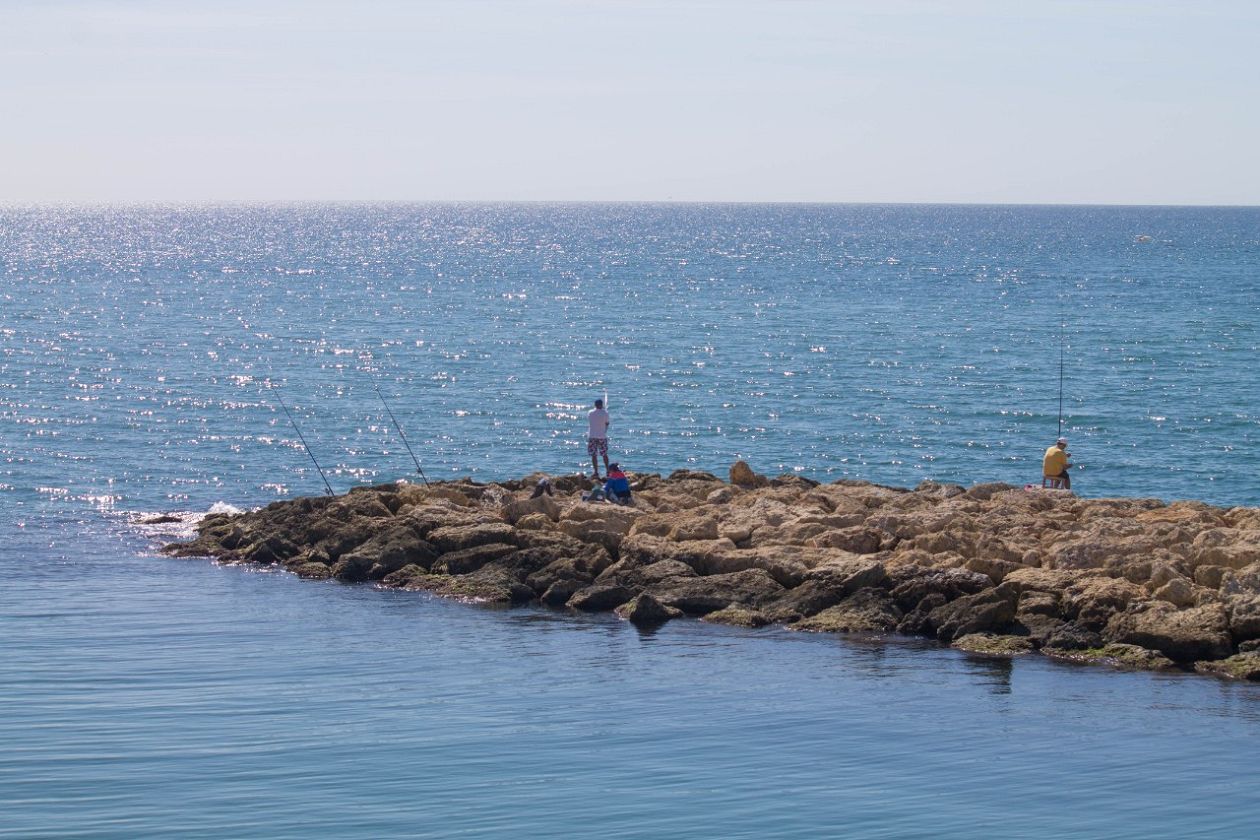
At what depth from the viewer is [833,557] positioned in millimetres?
18906

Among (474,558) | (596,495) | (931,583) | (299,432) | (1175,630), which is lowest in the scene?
(474,558)

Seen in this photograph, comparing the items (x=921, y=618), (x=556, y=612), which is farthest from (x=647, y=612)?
(x=921, y=618)

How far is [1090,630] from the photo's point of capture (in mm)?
16688

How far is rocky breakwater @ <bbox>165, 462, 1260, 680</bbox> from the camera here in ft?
54.6

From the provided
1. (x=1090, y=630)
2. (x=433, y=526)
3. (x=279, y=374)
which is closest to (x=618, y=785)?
(x=1090, y=630)

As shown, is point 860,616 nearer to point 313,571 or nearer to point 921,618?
point 921,618

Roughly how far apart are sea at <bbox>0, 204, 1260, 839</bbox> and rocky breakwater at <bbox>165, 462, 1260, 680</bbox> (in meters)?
0.62

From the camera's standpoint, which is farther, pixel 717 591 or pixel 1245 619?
pixel 717 591

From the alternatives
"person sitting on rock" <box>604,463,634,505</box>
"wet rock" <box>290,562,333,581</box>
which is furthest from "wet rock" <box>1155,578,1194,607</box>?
"wet rock" <box>290,562,333,581</box>

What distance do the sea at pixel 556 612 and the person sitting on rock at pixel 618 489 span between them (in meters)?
4.00

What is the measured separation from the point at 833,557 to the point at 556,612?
136 inches

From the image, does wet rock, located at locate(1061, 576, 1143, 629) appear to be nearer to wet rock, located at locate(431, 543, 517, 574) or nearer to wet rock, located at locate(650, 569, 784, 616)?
wet rock, located at locate(650, 569, 784, 616)

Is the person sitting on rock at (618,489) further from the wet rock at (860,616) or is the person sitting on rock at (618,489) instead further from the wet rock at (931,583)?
the wet rock at (931,583)

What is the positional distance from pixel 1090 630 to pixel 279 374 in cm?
3378
